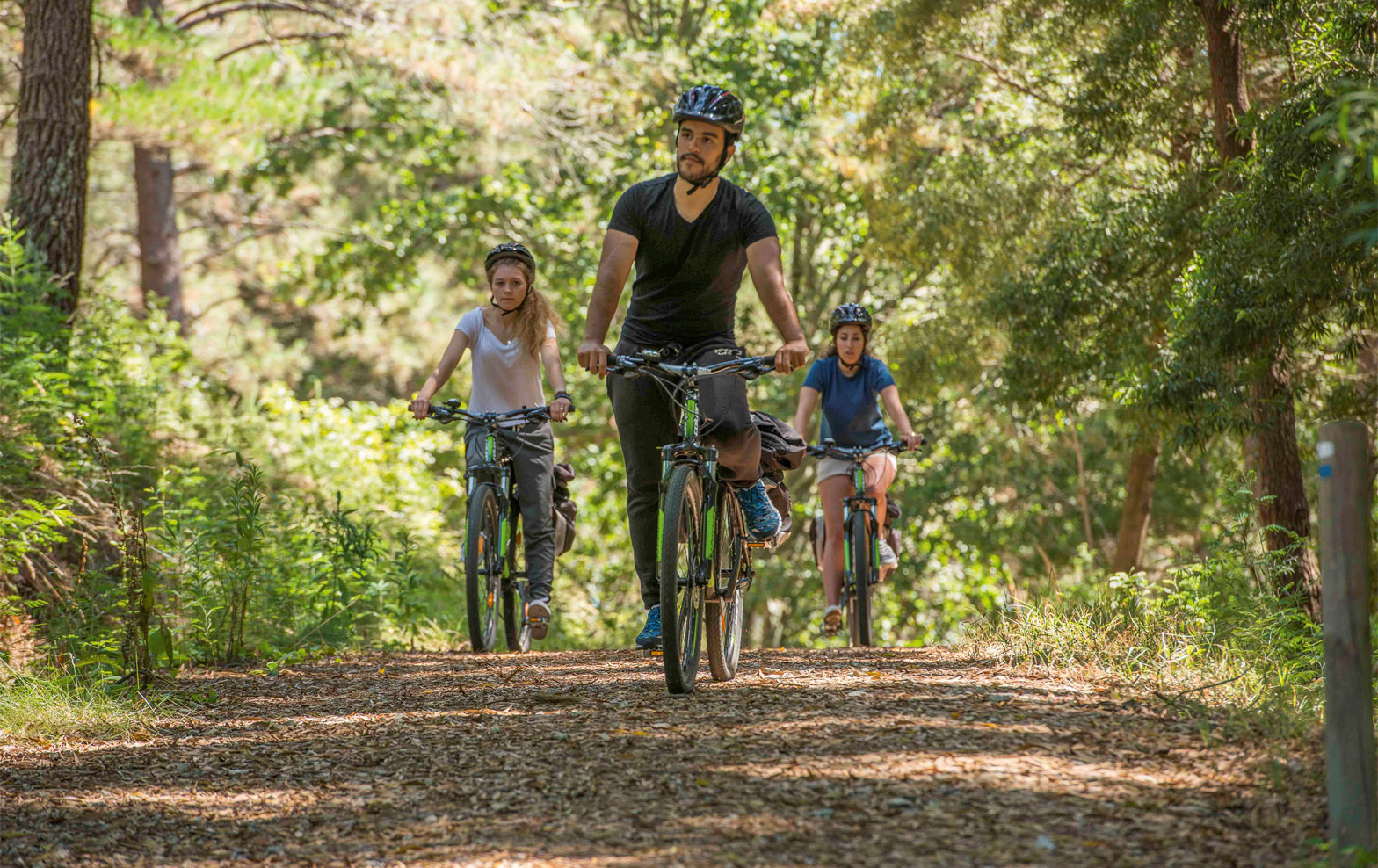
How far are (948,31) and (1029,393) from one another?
4218 millimetres

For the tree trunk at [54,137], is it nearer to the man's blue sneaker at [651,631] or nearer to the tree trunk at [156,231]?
the man's blue sneaker at [651,631]

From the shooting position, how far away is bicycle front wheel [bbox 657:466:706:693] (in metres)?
4.58

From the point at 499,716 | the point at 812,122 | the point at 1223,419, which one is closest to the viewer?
the point at 499,716

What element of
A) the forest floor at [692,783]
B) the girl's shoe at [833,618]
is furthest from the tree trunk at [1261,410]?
the forest floor at [692,783]

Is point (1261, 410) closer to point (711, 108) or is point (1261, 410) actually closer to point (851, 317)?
point (851, 317)

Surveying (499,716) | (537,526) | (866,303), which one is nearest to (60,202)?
(537,526)

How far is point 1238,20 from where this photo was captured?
948 cm

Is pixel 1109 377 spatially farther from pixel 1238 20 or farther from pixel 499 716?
pixel 499 716

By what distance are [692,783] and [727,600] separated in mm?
1713

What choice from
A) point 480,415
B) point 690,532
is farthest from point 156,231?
point 690,532

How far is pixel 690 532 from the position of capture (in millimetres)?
4844

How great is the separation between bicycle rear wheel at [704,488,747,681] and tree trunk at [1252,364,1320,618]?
5.21 m

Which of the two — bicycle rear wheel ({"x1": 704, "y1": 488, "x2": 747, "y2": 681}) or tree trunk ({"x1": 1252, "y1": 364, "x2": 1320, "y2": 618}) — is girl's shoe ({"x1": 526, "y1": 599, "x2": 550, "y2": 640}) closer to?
bicycle rear wheel ({"x1": 704, "y1": 488, "x2": 747, "y2": 681})

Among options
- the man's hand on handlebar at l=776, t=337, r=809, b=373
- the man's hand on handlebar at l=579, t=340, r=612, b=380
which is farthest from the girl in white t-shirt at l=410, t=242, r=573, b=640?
the man's hand on handlebar at l=776, t=337, r=809, b=373
